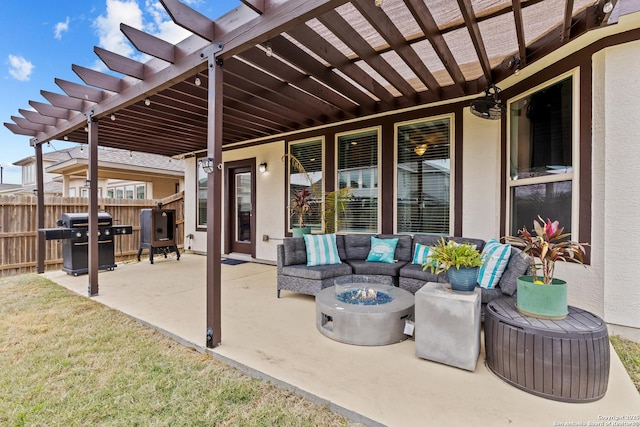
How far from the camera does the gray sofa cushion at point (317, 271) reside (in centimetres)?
395

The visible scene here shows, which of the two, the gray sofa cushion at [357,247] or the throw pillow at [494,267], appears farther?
the gray sofa cushion at [357,247]

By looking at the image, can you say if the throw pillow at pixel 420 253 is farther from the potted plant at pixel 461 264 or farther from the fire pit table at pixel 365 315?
the potted plant at pixel 461 264

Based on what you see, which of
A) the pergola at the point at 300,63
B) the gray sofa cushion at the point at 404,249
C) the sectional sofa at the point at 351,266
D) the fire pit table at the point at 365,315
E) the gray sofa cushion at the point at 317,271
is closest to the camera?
the pergola at the point at 300,63

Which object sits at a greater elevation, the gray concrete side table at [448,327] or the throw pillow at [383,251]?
the throw pillow at [383,251]

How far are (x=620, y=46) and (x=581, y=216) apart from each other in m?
1.68

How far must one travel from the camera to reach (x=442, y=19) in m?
2.82

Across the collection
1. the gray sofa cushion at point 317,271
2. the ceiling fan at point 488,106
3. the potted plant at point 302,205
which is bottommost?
the gray sofa cushion at point 317,271

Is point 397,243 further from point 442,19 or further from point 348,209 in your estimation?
point 442,19

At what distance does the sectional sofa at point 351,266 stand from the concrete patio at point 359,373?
12.4 inches

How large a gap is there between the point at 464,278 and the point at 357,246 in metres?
2.42

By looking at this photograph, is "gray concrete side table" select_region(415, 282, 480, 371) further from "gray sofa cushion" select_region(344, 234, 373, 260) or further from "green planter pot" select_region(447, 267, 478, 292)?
"gray sofa cushion" select_region(344, 234, 373, 260)

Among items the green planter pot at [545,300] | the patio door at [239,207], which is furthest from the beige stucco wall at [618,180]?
the patio door at [239,207]

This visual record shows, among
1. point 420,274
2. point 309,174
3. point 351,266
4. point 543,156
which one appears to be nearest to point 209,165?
point 351,266

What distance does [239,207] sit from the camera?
25.2 feet
